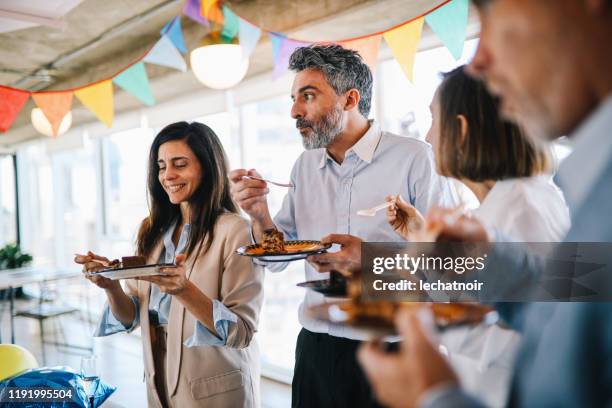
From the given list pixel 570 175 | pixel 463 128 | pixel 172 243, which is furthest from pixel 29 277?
pixel 570 175

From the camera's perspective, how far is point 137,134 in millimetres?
5477

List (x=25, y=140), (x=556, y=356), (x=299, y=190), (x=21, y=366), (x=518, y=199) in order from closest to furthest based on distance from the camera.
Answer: (x=556, y=356) < (x=518, y=199) < (x=299, y=190) < (x=21, y=366) < (x=25, y=140)

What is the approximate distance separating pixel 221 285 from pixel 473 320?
3.45 feet

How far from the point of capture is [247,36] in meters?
2.76

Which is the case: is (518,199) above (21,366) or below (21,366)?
above

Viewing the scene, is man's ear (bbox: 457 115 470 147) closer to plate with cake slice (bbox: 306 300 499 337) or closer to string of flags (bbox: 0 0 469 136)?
plate with cake slice (bbox: 306 300 499 337)

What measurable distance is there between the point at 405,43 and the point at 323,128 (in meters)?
0.76

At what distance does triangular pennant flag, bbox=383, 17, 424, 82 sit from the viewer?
6.45 ft

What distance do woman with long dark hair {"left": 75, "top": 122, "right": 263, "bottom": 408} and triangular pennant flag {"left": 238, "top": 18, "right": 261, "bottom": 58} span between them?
1130 mm

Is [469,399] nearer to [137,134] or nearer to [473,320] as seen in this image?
[473,320]

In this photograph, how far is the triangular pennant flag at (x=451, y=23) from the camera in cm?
182

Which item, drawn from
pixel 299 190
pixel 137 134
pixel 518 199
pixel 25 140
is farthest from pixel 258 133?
pixel 25 140

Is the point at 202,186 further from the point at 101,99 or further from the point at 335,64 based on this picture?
the point at 101,99

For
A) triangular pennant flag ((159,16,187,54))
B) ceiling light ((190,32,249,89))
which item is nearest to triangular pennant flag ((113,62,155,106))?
triangular pennant flag ((159,16,187,54))
